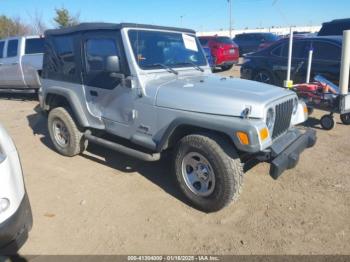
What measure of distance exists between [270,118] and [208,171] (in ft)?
2.87

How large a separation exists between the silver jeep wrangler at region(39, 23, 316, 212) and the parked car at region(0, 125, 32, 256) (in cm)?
151

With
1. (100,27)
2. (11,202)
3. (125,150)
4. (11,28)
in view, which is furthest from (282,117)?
(11,28)

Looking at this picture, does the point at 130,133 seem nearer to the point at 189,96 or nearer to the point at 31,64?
the point at 189,96

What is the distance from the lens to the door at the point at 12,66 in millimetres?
9922

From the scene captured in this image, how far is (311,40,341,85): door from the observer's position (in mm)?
7691

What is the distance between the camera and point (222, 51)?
1541cm

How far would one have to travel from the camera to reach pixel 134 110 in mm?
4074

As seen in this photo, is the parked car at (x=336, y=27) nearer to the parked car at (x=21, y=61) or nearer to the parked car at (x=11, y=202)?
the parked car at (x=21, y=61)

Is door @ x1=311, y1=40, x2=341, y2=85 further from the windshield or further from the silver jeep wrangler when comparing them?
the windshield

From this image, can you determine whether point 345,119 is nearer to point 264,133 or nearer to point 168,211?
point 264,133

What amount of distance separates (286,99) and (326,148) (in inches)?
86.1

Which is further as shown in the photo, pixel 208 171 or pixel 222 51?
pixel 222 51

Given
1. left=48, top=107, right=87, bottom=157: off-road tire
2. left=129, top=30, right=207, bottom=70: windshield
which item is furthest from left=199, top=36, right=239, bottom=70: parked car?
left=48, top=107, right=87, bottom=157: off-road tire

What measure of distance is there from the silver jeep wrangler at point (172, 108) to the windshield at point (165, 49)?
0.01 meters
